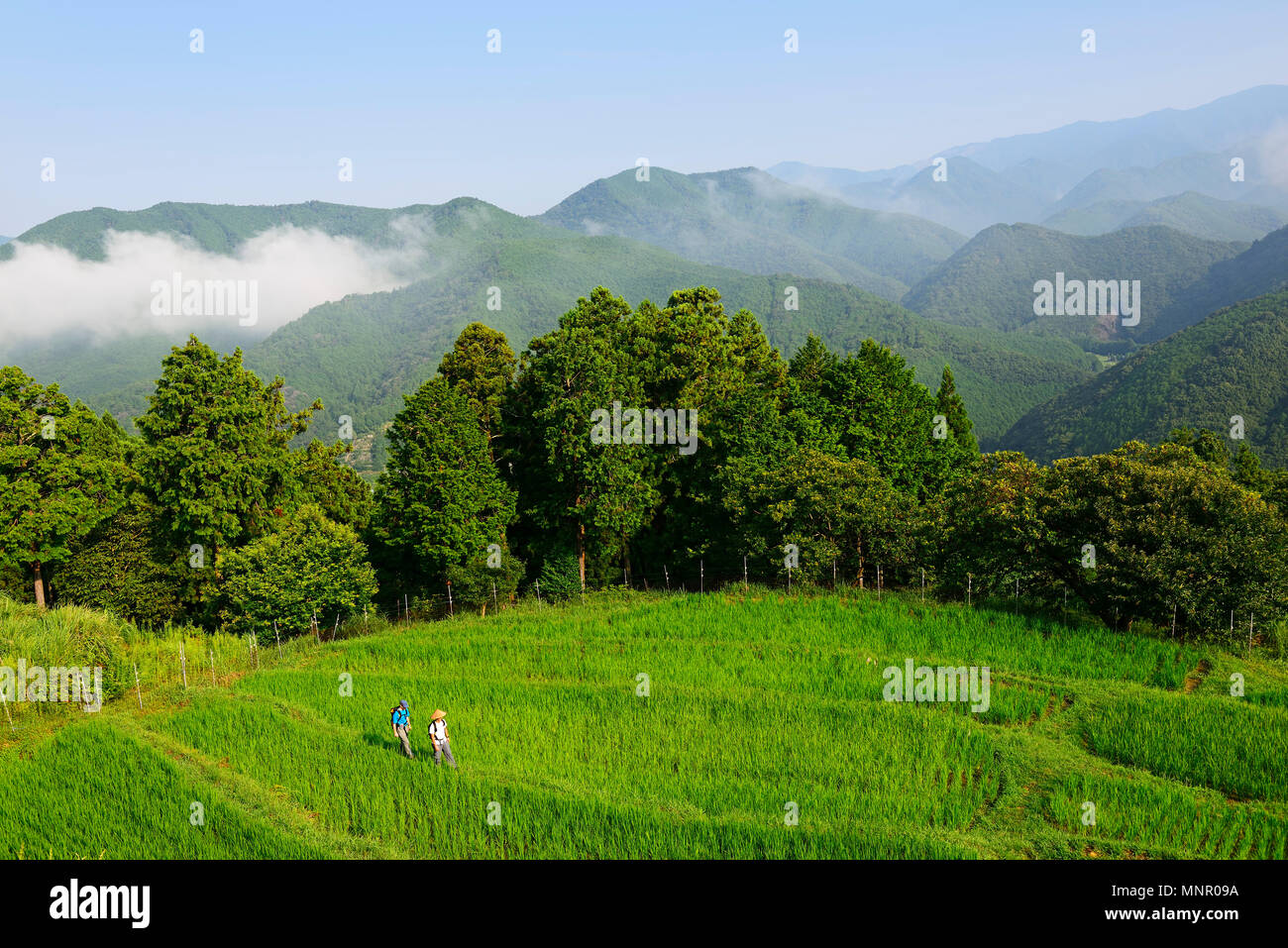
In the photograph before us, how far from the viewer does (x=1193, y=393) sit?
5655 inches

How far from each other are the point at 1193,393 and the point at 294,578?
16399cm

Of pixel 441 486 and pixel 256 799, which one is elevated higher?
pixel 441 486

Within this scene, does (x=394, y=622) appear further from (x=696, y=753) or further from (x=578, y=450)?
(x=696, y=753)

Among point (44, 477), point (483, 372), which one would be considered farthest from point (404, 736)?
point (44, 477)

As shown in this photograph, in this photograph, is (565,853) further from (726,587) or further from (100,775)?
(726,587)

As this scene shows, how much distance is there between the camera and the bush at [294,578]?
98.7ft

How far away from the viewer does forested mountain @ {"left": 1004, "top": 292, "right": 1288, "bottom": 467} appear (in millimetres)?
134250

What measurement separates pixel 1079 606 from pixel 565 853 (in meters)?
21.8

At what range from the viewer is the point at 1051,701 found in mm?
20609

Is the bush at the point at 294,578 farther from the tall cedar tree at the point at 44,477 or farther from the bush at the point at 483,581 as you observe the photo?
the tall cedar tree at the point at 44,477

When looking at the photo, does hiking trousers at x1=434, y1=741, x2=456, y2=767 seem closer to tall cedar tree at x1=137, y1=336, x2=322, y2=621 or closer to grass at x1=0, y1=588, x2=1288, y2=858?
grass at x1=0, y1=588, x2=1288, y2=858

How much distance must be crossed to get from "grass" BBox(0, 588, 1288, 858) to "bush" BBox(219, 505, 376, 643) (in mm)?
3056
